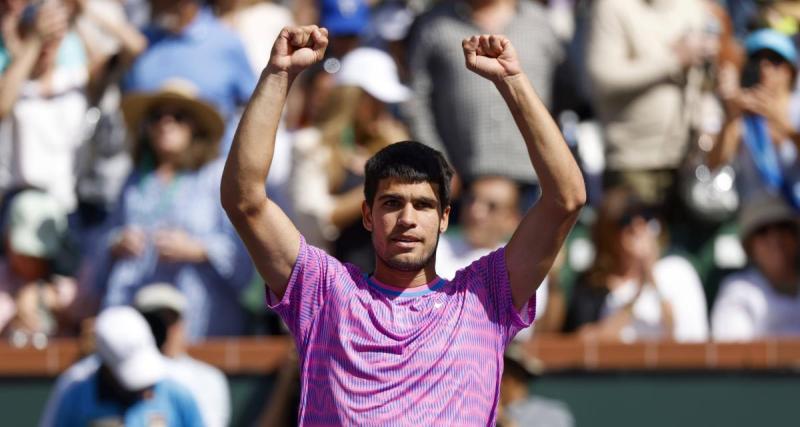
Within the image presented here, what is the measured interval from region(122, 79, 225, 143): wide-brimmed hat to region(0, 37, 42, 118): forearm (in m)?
0.67

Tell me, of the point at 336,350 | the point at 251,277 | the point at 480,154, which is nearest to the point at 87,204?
the point at 251,277

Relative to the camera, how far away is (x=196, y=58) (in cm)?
898

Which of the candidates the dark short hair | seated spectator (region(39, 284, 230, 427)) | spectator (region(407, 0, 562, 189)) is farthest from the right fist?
spectator (region(407, 0, 562, 189))

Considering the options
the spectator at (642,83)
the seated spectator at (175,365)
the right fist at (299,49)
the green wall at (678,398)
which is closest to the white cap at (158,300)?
the seated spectator at (175,365)

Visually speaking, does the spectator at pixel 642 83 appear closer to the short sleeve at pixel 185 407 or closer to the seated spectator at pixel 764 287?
the seated spectator at pixel 764 287

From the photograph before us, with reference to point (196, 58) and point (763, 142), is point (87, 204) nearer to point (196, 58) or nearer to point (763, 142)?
point (196, 58)

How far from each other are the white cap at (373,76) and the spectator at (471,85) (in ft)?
0.60

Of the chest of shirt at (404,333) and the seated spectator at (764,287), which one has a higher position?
the seated spectator at (764,287)

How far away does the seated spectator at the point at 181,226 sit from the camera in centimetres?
842

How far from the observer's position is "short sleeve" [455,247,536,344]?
4.80 metres

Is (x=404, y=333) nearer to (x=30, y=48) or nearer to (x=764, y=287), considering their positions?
(x=764, y=287)

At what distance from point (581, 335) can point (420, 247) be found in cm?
352

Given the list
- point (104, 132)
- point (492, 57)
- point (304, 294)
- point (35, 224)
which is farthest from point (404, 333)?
point (104, 132)

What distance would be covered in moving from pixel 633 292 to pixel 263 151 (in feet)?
12.3
